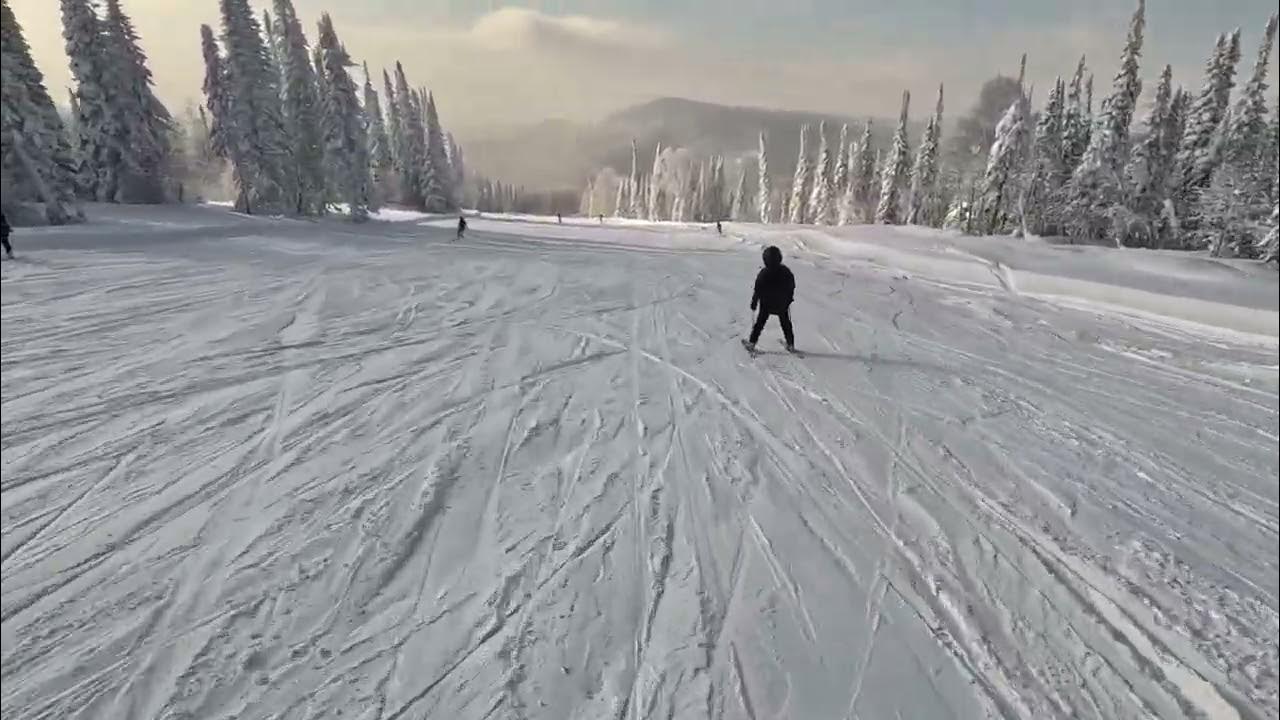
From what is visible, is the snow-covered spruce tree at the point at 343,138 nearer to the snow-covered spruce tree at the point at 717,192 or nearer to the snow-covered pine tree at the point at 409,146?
the snow-covered pine tree at the point at 409,146

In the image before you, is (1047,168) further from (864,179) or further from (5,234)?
(864,179)

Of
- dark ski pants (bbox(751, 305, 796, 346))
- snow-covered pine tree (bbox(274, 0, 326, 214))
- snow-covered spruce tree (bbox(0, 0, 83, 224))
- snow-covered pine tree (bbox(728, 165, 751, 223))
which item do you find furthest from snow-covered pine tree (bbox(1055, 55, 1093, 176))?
snow-covered pine tree (bbox(728, 165, 751, 223))

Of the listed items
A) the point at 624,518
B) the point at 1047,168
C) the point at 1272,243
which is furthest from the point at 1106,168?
the point at 624,518

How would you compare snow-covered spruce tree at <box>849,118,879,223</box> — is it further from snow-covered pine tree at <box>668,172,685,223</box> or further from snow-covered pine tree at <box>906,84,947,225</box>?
snow-covered pine tree at <box>668,172,685,223</box>

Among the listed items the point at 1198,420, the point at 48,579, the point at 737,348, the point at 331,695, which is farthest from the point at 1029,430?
the point at 48,579

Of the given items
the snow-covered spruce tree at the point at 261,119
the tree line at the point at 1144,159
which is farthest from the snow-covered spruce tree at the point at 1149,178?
the snow-covered spruce tree at the point at 261,119
